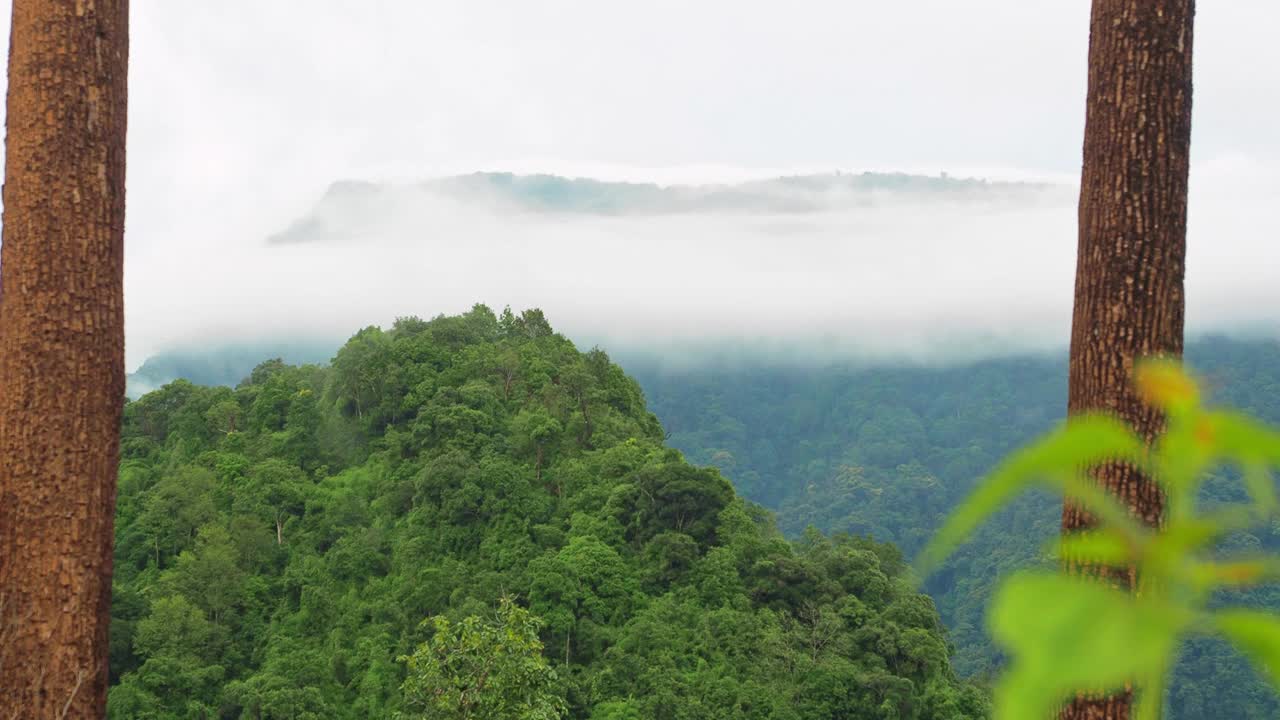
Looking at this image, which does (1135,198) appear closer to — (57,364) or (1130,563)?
(1130,563)

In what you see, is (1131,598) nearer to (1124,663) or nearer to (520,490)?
(1124,663)

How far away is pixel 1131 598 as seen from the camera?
0.36 metres

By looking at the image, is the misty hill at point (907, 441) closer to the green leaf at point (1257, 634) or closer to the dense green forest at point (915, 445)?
the dense green forest at point (915, 445)

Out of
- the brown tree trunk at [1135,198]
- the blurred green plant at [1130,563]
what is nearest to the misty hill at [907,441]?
the brown tree trunk at [1135,198]

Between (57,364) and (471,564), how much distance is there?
1887cm

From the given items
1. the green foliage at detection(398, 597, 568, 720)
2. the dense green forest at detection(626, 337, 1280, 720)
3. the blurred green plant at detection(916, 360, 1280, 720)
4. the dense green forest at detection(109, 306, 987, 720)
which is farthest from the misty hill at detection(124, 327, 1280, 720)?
the blurred green plant at detection(916, 360, 1280, 720)

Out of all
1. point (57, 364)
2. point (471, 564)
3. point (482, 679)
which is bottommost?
point (471, 564)

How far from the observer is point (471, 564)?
20922mm

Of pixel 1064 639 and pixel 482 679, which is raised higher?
pixel 1064 639

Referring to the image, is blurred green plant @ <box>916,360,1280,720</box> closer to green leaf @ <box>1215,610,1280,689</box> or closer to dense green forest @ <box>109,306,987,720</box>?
green leaf @ <box>1215,610,1280,689</box>

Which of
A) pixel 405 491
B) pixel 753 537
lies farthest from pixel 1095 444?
pixel 405 491

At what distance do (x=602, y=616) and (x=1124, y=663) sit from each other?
758 inches

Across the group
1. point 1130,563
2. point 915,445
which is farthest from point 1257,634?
point 915,445

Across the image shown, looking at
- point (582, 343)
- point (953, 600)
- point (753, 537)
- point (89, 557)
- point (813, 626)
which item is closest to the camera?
point (89, 557)
